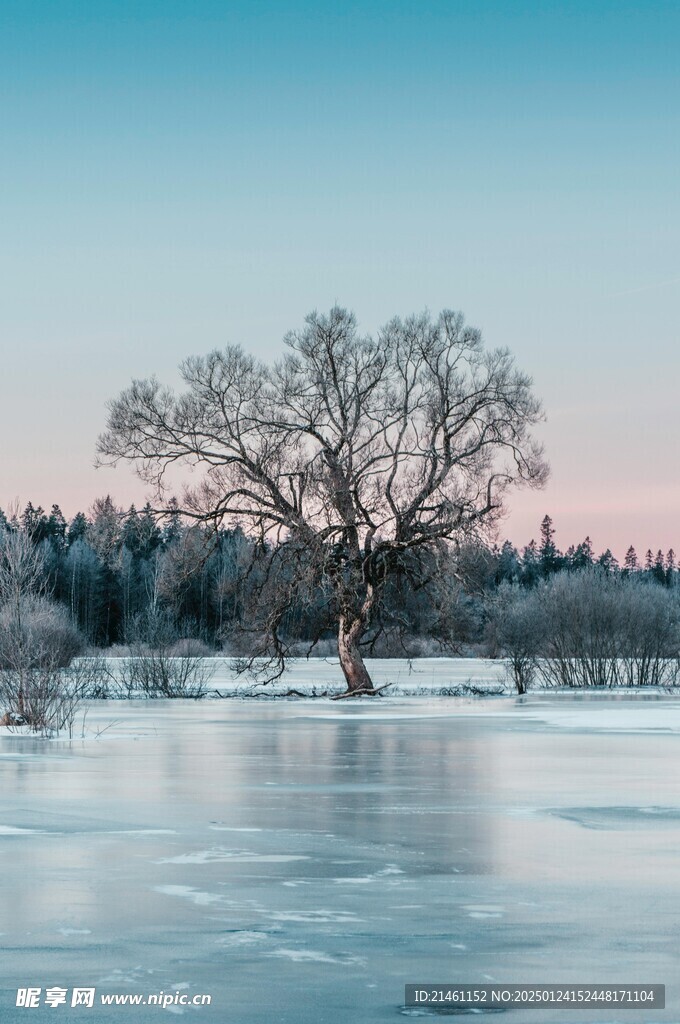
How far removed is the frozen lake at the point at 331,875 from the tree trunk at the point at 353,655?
22053 mm

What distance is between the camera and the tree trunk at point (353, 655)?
44750 mm

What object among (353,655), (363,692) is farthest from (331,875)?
(353,655)

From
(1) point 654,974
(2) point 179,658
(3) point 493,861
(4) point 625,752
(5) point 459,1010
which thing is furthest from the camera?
(2) point 179,658

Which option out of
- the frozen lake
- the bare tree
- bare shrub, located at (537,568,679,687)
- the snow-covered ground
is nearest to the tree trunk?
the snow-covered ground

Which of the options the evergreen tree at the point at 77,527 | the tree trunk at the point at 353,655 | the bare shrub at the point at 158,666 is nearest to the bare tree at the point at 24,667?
the bare shrub at the point at 158,666

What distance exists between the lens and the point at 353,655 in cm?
4491

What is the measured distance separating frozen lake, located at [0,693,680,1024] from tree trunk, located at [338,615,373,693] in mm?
22053

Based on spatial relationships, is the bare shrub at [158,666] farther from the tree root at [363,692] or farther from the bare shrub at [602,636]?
the bare shrub at [602,636]

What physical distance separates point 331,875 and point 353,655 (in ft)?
112

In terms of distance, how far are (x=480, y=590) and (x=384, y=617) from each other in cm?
347

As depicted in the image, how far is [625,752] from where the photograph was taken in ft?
73.9

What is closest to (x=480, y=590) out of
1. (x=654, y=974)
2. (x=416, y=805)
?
(x=416, y=805)

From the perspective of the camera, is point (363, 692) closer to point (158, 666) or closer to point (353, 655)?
point (353, 655)

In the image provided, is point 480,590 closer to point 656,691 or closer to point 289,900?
point 656,691
